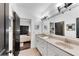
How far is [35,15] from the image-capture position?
5.60m

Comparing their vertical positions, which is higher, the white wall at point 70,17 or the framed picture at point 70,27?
the white wall at point 70,17

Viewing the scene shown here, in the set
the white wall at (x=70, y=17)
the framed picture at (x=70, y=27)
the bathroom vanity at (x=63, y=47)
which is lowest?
the bathroom vanity at (x=63, y=47)

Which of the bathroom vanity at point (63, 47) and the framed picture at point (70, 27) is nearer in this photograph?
the bathroom vanity at point (63, 47)

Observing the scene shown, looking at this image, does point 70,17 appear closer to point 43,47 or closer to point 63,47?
point 63,47

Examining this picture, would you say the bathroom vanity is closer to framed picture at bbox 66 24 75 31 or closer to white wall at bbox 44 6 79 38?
white wall at bbox 44 6 79 38

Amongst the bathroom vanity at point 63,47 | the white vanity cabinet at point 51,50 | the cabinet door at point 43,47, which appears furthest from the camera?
the cabinet door at point 43,47

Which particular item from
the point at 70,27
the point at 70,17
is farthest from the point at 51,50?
the point at 70,17

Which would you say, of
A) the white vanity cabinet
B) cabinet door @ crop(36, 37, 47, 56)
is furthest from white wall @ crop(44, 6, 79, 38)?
cabinet door @ crop(36, 37, 47, 56)

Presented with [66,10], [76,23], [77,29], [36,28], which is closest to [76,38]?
[77,29]

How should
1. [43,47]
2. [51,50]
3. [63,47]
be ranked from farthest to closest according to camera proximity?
[43,47]
[51,50]
[63,47]

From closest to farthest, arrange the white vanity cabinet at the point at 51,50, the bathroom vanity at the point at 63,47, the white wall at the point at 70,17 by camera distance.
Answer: the bathroom vanity at the point at 63,47, the white vanity cabinet at the point at 51,50, the white wall at the point at 70,17

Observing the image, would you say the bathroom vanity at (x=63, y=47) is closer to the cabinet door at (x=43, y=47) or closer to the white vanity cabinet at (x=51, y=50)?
the white vanity cabinet at (x=51, y=50)

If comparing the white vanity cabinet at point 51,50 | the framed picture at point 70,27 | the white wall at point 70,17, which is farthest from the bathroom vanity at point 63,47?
the framed picture at point 70,27

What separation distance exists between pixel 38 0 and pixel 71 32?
5.94 feet
